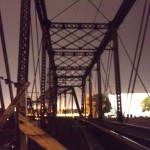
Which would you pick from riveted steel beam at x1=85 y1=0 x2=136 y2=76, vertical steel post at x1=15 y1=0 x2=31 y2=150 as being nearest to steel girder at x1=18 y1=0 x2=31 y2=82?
vertical steel post at x1=15 y1=0 x2=31 y2=150

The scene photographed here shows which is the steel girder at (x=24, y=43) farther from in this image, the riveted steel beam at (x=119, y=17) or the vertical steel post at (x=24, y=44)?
the riveted steel beam at (x=119, y=17)

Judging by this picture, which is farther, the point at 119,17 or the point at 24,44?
the point at 119,17

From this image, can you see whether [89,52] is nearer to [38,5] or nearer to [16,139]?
[38,5]

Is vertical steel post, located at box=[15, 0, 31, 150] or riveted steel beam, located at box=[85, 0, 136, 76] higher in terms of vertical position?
riveted steel beam, located at box=[85, 0, 136, 76]

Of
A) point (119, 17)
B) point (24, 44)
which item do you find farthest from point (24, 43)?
point (119, 17)

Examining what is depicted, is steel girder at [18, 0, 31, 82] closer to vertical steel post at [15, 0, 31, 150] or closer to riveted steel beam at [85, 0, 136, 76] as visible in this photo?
vertical steel post at [15, 0, 31, 150]

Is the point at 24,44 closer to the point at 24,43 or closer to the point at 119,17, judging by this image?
the point at 24,43

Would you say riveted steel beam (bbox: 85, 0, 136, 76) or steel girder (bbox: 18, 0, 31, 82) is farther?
riveted steel beam (bbox: 85, 0, 136, 76)

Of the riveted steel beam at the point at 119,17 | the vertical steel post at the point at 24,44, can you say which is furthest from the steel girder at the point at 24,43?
the riveted steel beam at the point at 119,17

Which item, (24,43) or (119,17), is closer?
(24,43)

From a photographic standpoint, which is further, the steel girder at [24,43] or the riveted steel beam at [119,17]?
the riveted steel beam at [119,17]

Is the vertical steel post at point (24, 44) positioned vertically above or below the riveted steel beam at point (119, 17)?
below

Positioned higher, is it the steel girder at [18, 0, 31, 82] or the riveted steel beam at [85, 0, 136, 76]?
the riveted steel beam at [85, 0, 136, 76]

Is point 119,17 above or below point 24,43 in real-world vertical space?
above
